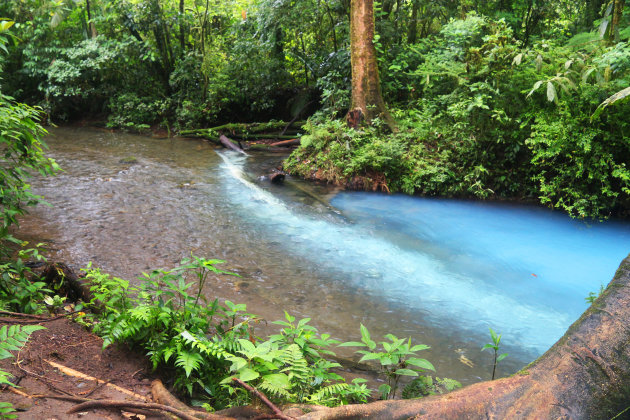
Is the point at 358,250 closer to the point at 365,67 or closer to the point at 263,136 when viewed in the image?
the point at 365,67

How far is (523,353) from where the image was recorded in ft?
13.1

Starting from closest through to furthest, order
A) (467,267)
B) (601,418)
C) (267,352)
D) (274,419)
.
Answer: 1. (601,418)
2. (274,419)
3. (267,352)
4. (467,267)

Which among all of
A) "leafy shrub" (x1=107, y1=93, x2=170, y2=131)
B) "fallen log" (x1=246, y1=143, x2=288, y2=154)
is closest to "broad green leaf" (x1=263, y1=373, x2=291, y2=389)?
"fallen log" (x1=246, y1=143, x2=288, y2=154)

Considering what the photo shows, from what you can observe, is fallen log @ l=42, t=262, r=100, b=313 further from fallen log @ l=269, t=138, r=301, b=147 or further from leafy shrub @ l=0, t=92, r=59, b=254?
fallen log @ l=269, t=138, r=301, b=147

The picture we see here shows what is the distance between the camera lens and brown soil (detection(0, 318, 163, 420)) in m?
2.09

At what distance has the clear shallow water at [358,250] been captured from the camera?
14.7 feet

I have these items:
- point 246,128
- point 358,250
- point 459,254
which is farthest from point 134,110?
point 459,254

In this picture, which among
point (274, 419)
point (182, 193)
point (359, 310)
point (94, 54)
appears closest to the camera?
point (274, 419)

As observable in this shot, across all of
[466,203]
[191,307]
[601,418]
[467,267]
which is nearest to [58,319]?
[191,307]

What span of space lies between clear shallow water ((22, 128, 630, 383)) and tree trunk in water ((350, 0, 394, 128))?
2509 millimetres

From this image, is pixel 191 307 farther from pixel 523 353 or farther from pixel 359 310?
pixel 523 353

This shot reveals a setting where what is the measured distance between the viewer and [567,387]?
1962 mm

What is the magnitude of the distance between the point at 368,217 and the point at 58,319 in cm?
541

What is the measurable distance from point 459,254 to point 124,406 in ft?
17.1
